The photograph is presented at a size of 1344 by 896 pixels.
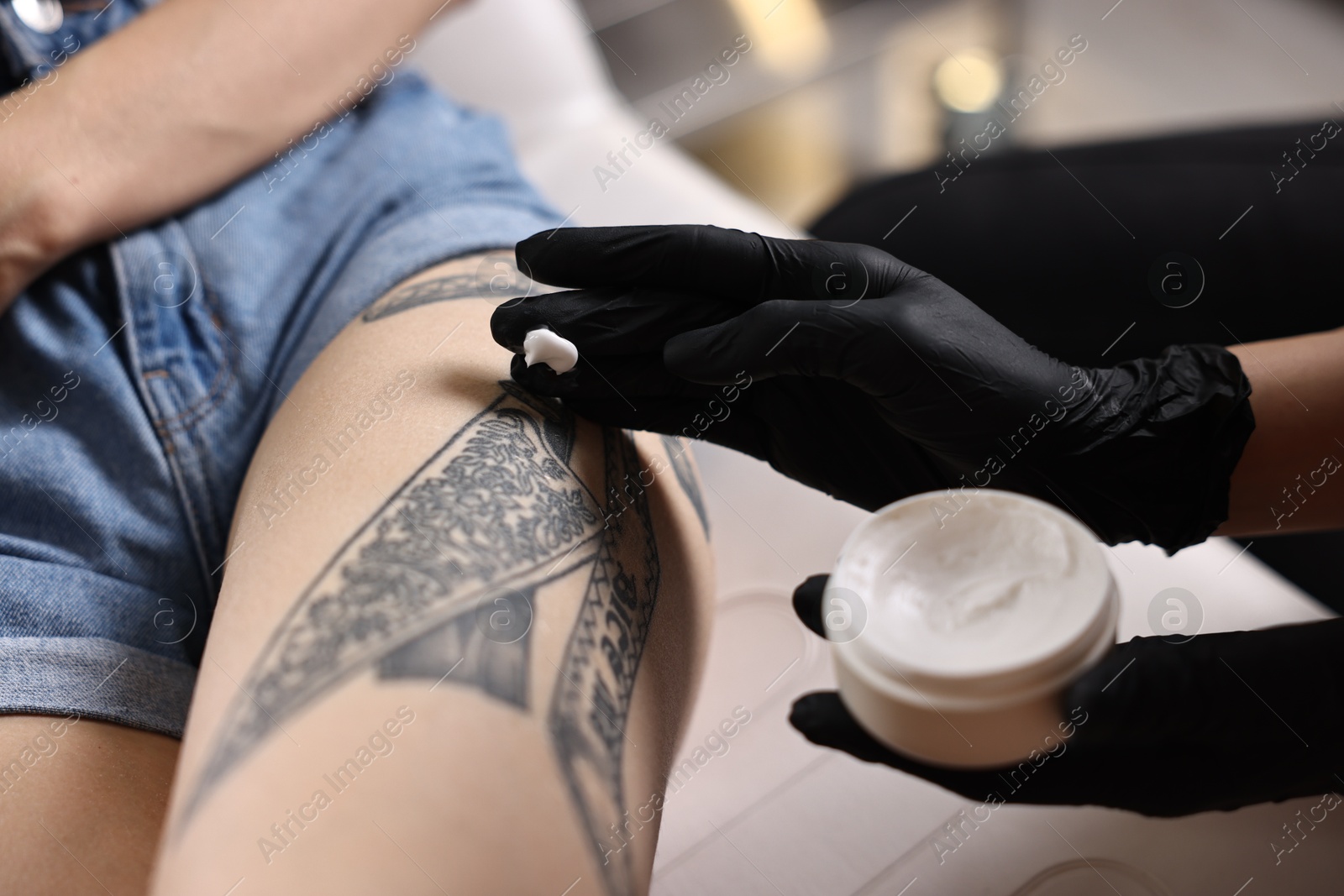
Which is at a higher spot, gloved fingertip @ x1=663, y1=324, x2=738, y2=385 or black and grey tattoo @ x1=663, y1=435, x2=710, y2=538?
gloved fingertip @ x1=663, y1=324, x2=738, y2=385

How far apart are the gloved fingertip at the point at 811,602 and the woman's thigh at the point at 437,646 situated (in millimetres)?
102

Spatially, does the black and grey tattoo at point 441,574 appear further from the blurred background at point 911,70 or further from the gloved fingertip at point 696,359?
the blurred background at point 911,70

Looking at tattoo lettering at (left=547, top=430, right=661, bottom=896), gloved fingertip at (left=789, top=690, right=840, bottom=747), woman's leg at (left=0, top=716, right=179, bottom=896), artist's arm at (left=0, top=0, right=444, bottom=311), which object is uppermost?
artist's arm at (left=0, top=0, right=444, bottom=311)

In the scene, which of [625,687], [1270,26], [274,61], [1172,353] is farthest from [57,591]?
[1270,26]

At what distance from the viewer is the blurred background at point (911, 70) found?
2037 millimetres

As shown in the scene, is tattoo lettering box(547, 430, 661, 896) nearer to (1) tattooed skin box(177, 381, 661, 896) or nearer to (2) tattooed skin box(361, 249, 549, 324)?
(1) tattooed skin box(177, 381, 661, 896)

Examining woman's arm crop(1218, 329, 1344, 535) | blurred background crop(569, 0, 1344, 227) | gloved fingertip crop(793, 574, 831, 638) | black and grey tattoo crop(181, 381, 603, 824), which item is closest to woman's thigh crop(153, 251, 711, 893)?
black and grey tattoo crop(181, 381, 603, 824)

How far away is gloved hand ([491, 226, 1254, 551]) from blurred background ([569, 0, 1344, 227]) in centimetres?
135

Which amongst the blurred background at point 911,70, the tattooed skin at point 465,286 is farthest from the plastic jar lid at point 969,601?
the blurred background at point 911,70

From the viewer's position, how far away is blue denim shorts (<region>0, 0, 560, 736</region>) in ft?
1.99

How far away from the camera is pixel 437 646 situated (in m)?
0.49

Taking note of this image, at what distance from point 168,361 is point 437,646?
383 mm

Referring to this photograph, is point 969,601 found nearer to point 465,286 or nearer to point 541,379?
point 541,379

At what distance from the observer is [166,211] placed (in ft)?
2.53
